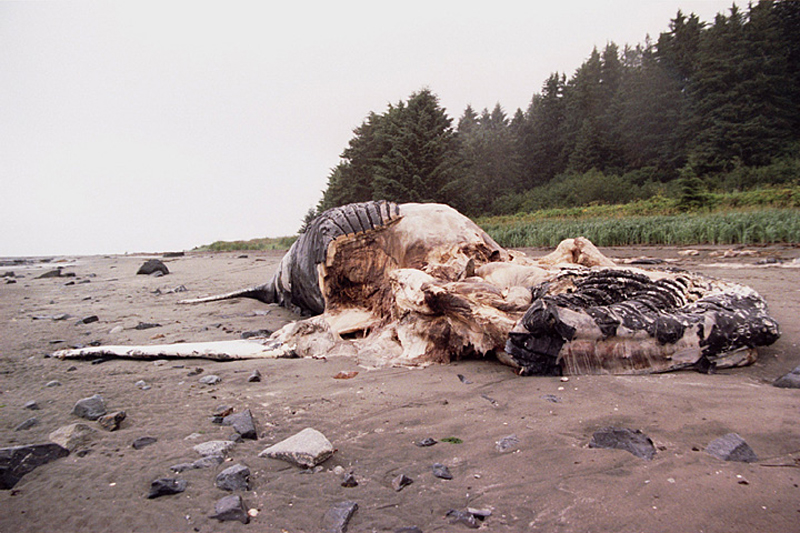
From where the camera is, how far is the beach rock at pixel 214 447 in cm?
177

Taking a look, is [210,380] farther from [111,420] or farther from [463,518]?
[463,518]

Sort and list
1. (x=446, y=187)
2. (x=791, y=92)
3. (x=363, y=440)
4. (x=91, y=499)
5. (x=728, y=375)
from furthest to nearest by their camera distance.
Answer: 1. (x=791, y=92)
2. (x=446, y=187)
3. (x=728, y=375)
4. (x=363, y=440)
5. (x=91, y=499)

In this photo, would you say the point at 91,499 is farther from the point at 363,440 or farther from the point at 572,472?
the point at 572,472

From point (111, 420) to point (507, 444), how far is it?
1780 millimetres

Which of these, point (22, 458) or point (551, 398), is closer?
point (22, 458)

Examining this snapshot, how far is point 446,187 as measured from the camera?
90.3 feet

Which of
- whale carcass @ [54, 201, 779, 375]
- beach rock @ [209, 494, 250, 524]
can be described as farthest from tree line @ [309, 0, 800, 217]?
beach rock @ [209, 494, 250, 524]

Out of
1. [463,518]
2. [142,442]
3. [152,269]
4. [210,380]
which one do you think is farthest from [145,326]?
[152,269]

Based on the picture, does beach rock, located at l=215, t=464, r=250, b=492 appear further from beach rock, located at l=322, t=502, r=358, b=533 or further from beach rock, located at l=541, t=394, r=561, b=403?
beach rock, located at l=541, t=394, r=561, b=403

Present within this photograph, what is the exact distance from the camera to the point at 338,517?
134cm

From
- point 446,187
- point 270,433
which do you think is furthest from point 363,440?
point 446,187

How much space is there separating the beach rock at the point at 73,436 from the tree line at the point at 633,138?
21.8 metres

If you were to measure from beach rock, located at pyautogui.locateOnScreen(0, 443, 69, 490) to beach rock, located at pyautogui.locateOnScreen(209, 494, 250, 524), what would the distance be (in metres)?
0.80

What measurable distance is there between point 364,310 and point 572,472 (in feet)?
9.06
